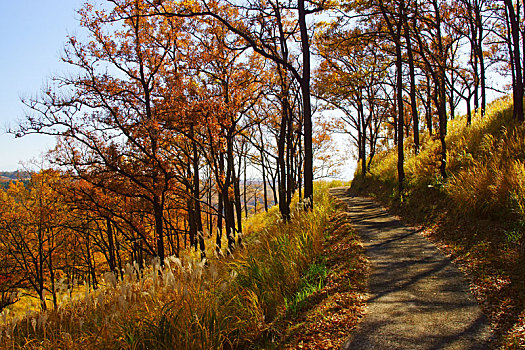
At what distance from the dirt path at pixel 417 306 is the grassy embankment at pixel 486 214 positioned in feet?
0.71

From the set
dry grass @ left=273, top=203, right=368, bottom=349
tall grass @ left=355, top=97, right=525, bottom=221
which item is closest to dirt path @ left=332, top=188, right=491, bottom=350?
dry grass @ left=273, top=203, right=368, bottom=349

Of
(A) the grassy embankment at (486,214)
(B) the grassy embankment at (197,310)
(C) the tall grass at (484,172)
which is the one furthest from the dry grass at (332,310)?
(C) the tall grass at (484,172)

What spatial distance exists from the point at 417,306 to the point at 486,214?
345cm

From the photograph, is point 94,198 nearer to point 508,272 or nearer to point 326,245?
point 326,245

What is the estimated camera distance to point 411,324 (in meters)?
3.52

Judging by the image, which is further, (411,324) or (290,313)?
(290,313)

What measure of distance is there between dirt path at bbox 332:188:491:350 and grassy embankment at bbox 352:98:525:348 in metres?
0.22

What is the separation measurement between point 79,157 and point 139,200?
343cm

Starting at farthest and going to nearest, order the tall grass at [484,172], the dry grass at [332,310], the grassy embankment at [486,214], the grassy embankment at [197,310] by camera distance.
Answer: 1. the tall grass at [484,172]
2. the grassy embankment at [486,214]
3. the dry grass at [332,310]
4. the grassy embankment at [197,310]

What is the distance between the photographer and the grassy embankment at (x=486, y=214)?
3797mm

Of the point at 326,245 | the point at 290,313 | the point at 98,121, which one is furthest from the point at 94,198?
the point at 290,313

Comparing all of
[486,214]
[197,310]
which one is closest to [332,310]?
[197,310]

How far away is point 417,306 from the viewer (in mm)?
3938

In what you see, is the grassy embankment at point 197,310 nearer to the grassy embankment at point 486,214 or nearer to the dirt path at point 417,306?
the dirt path at point 417,306
